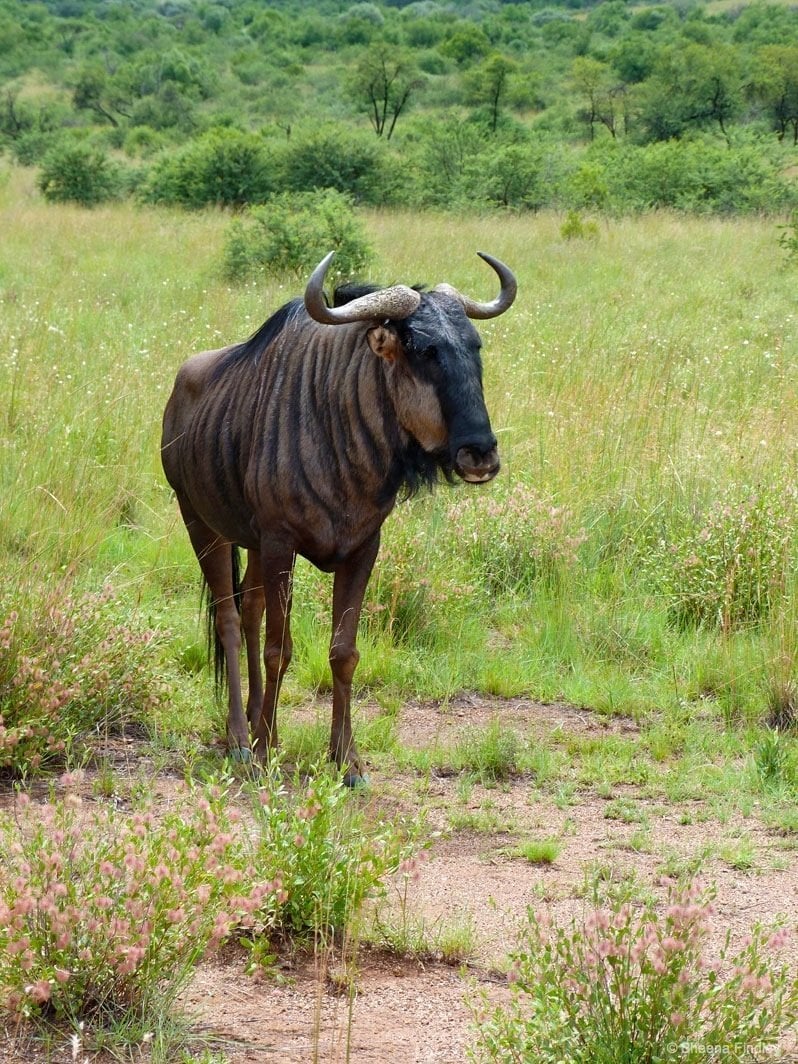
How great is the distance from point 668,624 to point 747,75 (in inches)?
1423

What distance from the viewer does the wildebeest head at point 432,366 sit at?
451cm

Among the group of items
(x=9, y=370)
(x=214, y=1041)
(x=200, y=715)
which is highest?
(x=9, y=370)

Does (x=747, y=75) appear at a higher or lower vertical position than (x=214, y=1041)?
higher

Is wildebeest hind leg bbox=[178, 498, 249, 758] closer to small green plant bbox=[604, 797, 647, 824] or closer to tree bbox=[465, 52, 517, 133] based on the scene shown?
small green plant bbox=[604, 797, 647, 824]

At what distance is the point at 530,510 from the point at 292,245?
7.62m

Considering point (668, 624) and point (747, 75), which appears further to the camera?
point (747, 75)

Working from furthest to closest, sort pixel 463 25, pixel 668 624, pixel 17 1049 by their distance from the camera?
pixel 463 25
pixel 668 624
pixel 17 1049

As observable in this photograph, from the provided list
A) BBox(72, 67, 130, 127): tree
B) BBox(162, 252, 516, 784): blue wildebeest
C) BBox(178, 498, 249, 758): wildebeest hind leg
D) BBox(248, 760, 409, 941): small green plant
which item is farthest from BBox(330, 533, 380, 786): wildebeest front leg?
BBox(72, 67, 130, 127): tree

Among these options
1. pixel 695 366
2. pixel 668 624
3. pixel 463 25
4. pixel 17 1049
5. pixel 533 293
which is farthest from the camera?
pixel 463 25

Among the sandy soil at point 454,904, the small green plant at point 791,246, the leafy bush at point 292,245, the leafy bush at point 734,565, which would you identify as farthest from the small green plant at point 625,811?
the small green plant at point 791,246

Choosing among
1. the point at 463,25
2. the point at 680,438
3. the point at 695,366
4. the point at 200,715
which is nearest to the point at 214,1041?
the point at 200,715

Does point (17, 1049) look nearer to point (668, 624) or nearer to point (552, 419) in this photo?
point (668, 624)

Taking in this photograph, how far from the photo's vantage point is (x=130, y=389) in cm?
831

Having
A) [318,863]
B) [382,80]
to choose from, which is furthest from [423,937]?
[382,80]
